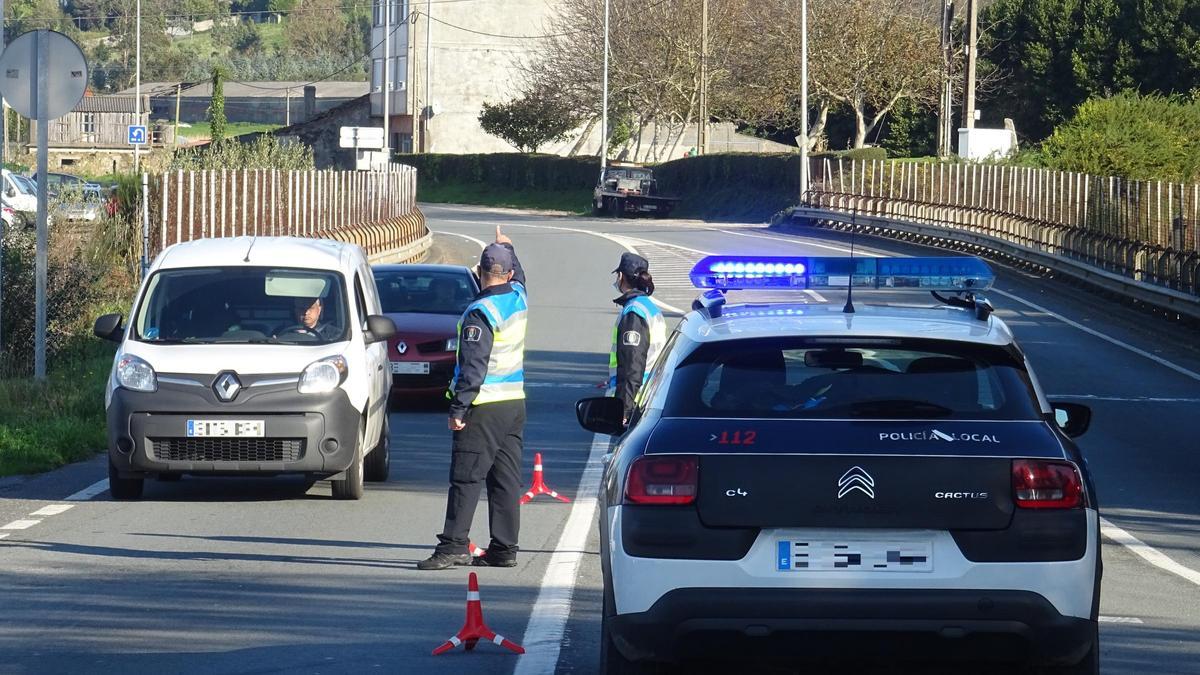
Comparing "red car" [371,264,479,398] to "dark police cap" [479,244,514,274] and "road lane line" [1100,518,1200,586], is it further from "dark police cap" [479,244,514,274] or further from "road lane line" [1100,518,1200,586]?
"road lane line" [1100,518,1200,586]

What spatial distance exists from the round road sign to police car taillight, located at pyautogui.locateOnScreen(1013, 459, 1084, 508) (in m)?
11.6

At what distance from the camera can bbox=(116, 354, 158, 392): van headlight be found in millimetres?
11094

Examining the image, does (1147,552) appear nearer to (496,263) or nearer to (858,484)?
(496,263)

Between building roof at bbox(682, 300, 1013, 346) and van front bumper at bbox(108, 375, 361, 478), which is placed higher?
building roof at bbox(682, 300, 1013, 346)

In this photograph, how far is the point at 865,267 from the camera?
280 inches

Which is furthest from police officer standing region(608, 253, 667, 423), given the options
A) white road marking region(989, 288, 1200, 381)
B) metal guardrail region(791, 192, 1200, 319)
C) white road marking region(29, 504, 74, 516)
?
white road marking region(989, 288, 1200, 381)

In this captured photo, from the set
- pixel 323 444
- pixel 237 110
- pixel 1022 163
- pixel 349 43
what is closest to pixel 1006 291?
pixel 1022 163

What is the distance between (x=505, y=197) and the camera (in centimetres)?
8094

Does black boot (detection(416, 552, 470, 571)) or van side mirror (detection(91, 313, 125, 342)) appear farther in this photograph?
van side mirror (detection(91, 313, 125, 342))

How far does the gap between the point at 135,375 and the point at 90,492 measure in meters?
1.11

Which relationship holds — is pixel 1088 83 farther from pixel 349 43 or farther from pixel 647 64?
pixel 349 43

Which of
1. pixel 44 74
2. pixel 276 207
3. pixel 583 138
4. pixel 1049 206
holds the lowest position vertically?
pixel 276 207

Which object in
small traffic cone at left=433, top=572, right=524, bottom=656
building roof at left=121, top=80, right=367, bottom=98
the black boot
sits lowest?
the black boot

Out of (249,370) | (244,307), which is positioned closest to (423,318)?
(244,307)
